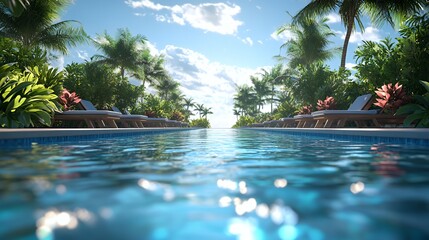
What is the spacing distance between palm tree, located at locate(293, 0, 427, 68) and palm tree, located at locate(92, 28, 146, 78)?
14.0 meters

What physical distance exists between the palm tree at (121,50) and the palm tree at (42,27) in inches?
333

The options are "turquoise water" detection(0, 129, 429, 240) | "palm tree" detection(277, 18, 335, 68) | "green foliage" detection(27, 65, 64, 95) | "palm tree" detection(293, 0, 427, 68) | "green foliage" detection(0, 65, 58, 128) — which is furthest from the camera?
"palm tree" detection(277, 18, 335, 68)

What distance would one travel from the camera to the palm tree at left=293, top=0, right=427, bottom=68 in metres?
14.1

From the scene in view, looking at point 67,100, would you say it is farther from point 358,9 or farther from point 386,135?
point 358,9

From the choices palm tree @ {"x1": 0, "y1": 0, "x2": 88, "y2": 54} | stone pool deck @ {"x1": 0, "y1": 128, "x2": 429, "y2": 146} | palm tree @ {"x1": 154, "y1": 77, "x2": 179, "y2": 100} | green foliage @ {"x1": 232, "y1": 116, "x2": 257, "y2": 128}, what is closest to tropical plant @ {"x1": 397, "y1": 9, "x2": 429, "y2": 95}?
stone pool deck @ {"x1": 0, "y1": 128, "x2": 429, "y2": 146}

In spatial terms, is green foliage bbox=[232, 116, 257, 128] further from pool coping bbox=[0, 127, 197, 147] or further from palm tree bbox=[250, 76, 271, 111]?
pool coping bbox=[0, 127, 197, 147]

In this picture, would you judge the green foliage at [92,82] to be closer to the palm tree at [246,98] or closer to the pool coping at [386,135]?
the pool coping at [386,135]

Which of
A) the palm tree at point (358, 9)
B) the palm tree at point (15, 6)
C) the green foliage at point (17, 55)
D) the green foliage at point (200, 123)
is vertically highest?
the palm tree at point (358, 9)

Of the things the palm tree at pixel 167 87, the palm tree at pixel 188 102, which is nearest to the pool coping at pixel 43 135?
the palm tree at pixel 167 87

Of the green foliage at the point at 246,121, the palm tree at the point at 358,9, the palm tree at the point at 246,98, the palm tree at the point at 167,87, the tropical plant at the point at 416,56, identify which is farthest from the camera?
the palm tree at the point at 246,98

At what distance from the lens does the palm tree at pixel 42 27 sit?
49.6 feet

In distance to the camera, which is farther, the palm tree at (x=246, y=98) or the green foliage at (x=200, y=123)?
the green foliage at (x=200, y=123)

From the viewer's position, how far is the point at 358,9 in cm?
1625

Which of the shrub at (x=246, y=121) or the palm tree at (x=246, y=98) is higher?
the palm tree at (x=246, y=98)
